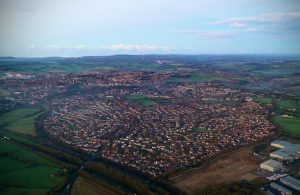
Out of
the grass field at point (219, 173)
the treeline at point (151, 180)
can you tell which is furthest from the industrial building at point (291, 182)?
the treeline at point (151, 180)

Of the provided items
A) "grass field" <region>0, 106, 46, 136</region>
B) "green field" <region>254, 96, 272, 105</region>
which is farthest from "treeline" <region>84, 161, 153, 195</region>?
"green field" <region>254, 96, 272, 105</region>

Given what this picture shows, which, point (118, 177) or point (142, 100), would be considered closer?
point (118, 177)

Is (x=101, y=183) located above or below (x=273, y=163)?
below

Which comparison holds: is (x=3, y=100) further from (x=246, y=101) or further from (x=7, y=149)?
(x=246, y=101)

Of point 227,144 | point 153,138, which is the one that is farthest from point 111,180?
point 227,144

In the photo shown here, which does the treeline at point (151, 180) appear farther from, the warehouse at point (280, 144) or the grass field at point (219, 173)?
the warehouse at point (280, 144)

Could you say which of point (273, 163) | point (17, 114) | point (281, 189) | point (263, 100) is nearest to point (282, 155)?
point (273, 163)

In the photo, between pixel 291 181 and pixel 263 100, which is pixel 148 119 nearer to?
pixel 291 181
